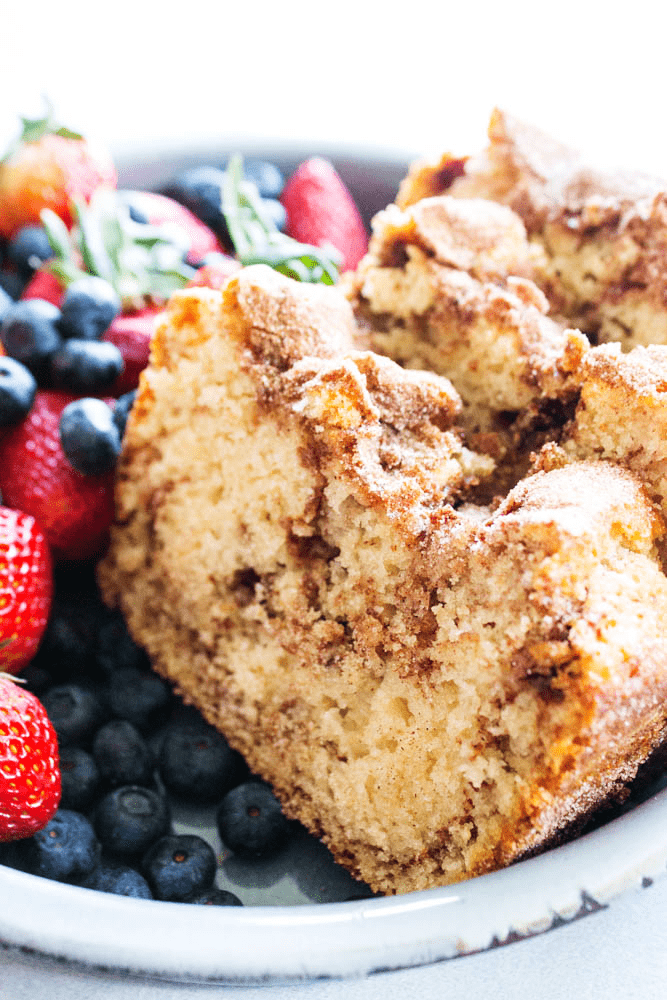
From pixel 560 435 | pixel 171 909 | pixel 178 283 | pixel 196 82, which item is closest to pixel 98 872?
pixel 171 909

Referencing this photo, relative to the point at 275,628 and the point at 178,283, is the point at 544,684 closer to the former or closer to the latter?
Result: the point at 275,628

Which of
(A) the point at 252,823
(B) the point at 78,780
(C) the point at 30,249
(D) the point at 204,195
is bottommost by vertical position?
(B) the point at 78,780

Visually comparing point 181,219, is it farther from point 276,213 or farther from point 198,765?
point 198,765

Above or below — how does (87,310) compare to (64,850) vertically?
above

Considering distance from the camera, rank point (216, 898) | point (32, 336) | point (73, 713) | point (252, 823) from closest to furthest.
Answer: point (216, 898)
point (252, 823)
point (73, 713)
point (32, 336)

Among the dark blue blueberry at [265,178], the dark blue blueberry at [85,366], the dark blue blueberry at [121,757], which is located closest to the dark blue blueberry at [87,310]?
the dark blue blueberry at [85,366]

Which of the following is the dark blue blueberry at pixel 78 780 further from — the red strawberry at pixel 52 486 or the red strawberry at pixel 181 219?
the red strawberry at pixel 181 219

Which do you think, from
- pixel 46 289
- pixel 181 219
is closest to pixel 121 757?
pixel 46 289
